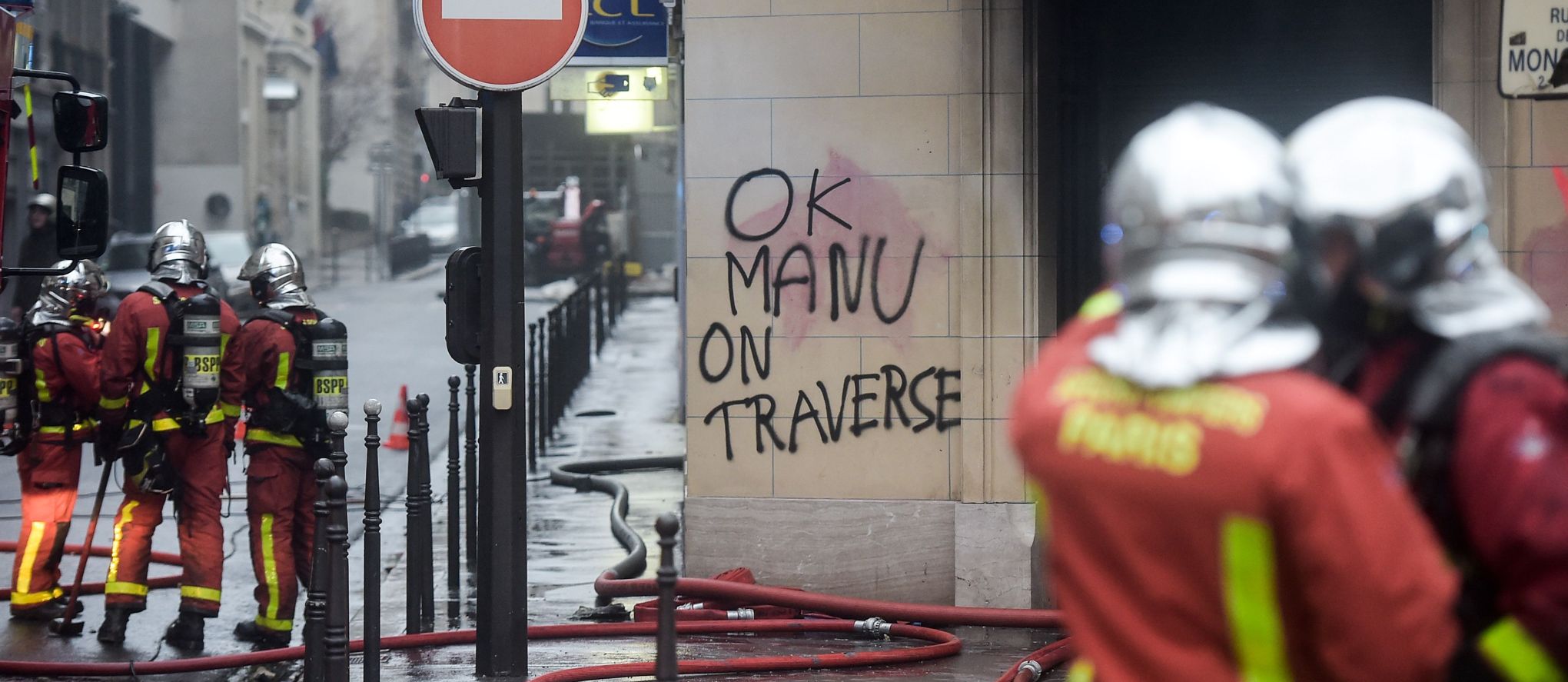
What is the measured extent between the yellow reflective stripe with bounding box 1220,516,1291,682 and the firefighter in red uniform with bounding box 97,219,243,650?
232 inches

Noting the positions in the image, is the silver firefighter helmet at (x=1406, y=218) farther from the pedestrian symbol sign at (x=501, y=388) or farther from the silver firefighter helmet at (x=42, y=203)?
the silver firefighter helmet at (x=42, y=203)

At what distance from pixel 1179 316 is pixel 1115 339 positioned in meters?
0.13

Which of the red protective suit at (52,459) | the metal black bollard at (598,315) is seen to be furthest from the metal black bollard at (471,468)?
the metal black bollard at (598,315)

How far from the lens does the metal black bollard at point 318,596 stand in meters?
5.62

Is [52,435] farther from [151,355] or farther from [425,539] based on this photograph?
[425,539]

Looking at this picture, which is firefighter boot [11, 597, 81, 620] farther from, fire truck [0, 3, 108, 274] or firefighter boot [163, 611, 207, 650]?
fire truck [0, 3, 108, 274]

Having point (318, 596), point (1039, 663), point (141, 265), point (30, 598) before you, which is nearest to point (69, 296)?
point (30, 598)

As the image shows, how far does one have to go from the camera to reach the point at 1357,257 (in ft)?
7.80

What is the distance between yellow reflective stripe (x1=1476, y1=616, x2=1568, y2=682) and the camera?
7.04ft

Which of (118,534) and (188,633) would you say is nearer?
(188,633)

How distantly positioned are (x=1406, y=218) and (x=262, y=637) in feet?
20.1

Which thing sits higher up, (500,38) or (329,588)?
(500,38)

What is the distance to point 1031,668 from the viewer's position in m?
6.19

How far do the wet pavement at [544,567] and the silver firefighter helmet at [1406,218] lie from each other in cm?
417
